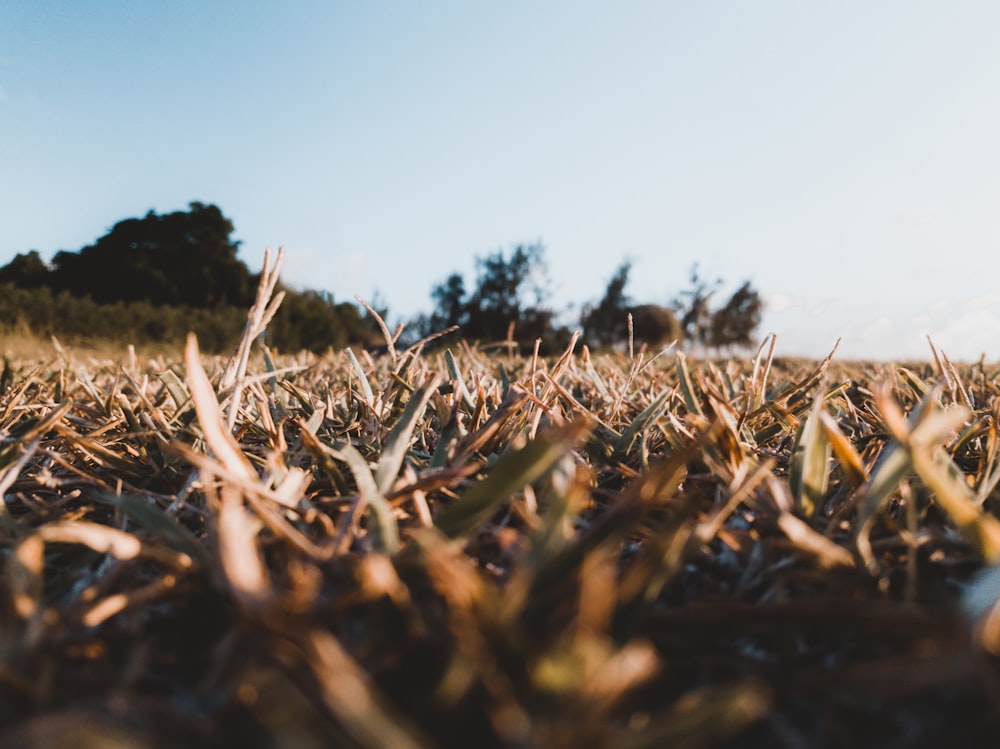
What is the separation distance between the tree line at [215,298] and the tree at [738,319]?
3.31 m

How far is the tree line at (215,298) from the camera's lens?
42.9 ft

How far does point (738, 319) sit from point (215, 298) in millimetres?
25489

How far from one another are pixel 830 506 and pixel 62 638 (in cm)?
60

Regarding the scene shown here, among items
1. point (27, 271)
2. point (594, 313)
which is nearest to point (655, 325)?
point (594, 313)

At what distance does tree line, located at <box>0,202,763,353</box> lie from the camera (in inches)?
515

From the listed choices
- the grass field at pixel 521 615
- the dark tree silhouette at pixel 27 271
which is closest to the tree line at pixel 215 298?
the dark tree silhouette at pixel 27 271

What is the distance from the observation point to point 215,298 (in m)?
21.4

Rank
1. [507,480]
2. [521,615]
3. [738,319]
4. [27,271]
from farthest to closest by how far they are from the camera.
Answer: [738,319], [27,271], [507,480], [521,615]

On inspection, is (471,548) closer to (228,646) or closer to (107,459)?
(228,646)

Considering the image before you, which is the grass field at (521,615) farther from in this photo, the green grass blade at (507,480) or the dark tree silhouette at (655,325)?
the dark tree silhouette at (655,325)

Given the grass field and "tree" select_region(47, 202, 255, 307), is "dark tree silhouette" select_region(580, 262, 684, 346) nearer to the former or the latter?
"tree" select_region(47, 202, 255, 307)

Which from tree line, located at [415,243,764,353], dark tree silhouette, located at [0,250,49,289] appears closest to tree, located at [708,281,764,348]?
tree line, located at [415,243,764,353]

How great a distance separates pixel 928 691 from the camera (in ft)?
1.02

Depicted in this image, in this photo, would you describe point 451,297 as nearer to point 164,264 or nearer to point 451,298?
point 451,298
